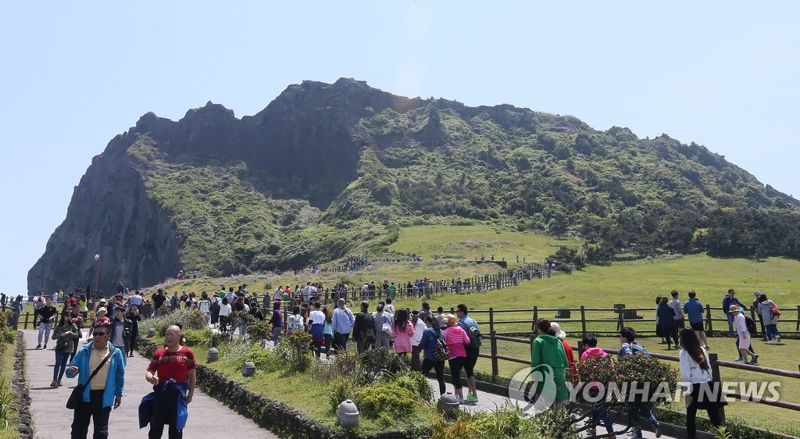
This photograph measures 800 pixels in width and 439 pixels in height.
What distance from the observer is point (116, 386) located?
27.2 feet

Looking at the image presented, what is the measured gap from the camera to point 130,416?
40.5 ft

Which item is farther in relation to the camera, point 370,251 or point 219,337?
point 370,251

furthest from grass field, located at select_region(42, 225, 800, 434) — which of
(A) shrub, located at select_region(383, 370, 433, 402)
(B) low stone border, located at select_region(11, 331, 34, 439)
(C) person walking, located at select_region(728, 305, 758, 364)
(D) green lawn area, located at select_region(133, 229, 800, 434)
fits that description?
(B) low stone border, located at select_region(11, 331, 34, 439)

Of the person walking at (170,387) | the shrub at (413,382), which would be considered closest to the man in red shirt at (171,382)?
the person walking at (170,387)

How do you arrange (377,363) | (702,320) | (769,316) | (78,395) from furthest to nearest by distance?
(769,316) → (702,320) → (377,363) → (78,395)

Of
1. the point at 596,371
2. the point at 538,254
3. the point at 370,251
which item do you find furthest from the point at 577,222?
the point at 596,371

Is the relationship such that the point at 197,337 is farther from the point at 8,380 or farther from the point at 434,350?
the point at 434,350

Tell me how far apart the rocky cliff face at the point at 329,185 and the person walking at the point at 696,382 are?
85425 mm

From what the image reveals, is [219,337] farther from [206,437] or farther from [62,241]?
[62,241]

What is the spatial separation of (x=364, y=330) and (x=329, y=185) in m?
149

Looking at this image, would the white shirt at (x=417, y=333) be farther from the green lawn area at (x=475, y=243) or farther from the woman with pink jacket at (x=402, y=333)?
the green lawn area at (x=475, y=243)

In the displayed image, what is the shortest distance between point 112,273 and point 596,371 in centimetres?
15373

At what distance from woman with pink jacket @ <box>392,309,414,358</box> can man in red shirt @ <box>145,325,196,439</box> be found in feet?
20.3

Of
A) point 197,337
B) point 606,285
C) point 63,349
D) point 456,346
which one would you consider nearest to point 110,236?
point 606,285
